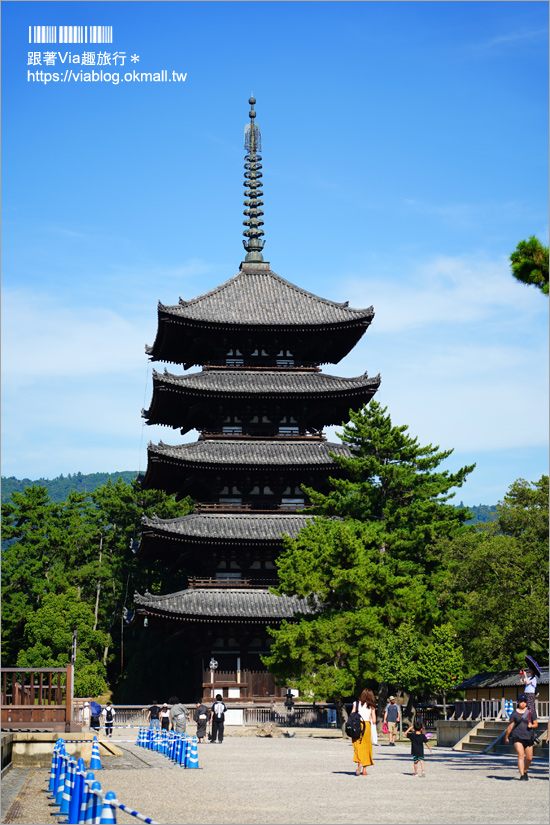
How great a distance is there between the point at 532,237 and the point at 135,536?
70.8 meters

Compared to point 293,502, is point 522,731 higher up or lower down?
lower down

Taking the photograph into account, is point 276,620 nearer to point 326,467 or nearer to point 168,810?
point 326,467

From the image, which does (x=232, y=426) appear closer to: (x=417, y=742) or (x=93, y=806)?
(x=417, y=742)

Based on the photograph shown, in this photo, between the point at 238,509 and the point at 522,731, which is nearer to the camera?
the point at 522,731

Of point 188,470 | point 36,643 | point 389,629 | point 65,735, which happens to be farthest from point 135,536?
point 65,735

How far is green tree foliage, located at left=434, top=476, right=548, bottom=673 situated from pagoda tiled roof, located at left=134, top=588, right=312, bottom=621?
7.98 metres

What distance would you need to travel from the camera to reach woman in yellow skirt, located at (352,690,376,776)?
2256cm

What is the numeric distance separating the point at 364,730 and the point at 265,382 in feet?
106

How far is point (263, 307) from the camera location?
185 ft

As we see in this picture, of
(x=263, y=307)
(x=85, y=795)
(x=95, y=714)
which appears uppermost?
(x=263, y=307)

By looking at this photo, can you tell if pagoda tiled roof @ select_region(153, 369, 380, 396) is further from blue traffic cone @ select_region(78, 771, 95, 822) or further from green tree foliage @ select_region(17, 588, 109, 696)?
blue traffic cone @ select_region(78, 771, 95, 822)

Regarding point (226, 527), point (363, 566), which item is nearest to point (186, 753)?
point (363, 566)

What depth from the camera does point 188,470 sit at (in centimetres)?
5247

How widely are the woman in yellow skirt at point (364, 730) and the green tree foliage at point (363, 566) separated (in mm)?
18109
